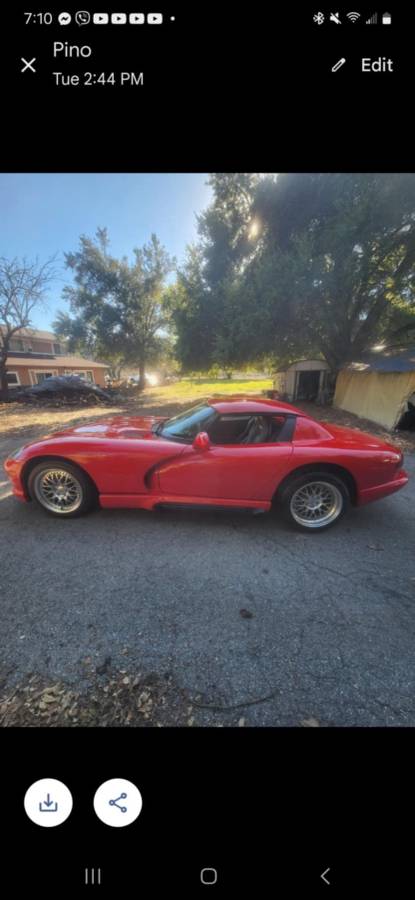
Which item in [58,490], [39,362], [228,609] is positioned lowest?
[228,609]

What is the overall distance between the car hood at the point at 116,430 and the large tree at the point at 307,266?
312 inches

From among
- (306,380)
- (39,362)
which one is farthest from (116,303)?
(306,380)

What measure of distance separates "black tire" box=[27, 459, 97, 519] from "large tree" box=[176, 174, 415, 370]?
352 inches

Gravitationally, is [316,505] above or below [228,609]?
above

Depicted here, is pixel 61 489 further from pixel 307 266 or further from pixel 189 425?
pixel 307 266

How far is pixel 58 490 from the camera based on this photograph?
2865 millimetres

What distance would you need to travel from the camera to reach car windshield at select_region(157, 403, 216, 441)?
9.37 feet

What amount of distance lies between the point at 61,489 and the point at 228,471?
66.2 inches

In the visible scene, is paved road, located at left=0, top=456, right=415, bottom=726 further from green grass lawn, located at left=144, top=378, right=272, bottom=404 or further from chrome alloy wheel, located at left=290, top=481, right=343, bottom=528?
green grass lawn, located at left=144, top=378, right=272, bottom=404
